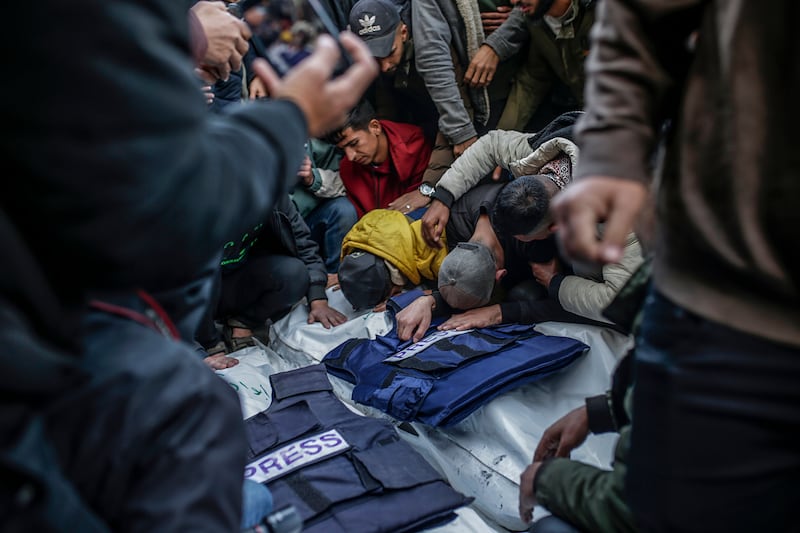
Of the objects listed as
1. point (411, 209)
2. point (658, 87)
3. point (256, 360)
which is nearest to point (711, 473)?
point (658, 87)

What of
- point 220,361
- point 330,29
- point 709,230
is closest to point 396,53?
point 220,361

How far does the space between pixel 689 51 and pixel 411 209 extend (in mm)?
1951

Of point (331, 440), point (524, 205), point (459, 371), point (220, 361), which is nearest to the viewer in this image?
point (331, 440)

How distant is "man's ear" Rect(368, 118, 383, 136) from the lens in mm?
2639

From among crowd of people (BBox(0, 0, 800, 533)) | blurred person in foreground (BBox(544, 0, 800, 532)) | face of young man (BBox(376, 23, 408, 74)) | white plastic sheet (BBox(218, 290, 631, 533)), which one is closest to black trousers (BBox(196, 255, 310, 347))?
white plastic sheet (BBox(218, 290, 631, 533))

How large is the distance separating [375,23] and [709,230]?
6.51ft

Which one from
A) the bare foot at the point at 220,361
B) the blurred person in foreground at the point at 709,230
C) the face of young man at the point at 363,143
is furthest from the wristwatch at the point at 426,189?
the blurred person in foreground at the point at 709,230

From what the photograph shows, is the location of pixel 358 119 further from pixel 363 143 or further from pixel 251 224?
pixel 251 224

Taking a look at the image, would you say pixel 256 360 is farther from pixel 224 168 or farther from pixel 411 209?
pixel 224 168

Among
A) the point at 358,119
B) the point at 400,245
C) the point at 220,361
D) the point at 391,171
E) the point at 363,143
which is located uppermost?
the point at 358,119

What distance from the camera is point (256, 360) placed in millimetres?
2188

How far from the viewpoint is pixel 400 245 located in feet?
7.63

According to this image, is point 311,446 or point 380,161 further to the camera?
point 380,161

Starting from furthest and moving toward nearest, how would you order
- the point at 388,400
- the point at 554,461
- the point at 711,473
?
1. the point at 388,400
2. the point at 554,461
3. the point at 711,473
